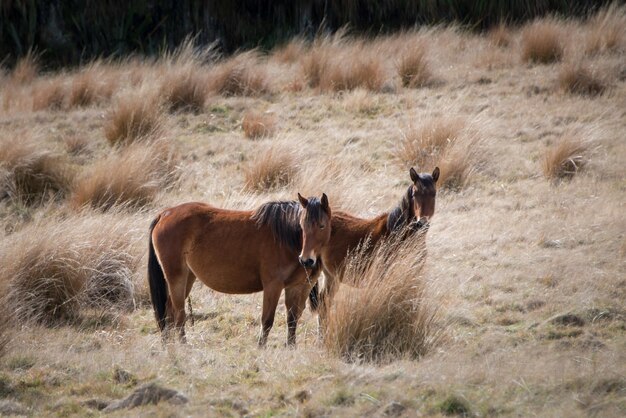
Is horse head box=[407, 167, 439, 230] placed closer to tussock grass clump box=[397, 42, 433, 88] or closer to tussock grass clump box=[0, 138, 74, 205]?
tussock grass clump box=[0, 138, 74, 205]

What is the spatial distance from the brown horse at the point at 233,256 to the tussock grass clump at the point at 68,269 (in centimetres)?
125

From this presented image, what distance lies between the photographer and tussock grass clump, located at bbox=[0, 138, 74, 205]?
1081cm

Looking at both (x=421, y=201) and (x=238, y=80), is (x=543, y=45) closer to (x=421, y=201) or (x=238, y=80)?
(x=238, y=80)

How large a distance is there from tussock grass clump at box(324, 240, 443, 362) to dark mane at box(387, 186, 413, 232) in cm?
70

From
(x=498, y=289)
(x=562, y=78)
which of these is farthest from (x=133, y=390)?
(x=562, y=78)

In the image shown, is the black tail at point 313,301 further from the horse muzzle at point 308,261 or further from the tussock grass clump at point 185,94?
the tussock grass clump at point 185,94

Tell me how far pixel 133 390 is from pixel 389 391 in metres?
1.60

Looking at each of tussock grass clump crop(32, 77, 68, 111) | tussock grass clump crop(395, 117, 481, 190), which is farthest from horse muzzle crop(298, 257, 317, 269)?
tussock grass clump crop(32, 77, 68, 111)

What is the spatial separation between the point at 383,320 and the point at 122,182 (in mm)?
4790

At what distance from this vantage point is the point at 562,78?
40.3 ft

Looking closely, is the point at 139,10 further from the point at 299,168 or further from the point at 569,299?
the point at 569,299

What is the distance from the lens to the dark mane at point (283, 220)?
6652mm

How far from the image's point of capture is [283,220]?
671 centimetres

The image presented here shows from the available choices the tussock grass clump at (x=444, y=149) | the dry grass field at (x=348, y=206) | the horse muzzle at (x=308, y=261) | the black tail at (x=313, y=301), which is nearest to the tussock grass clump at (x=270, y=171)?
the dry grass field at (x=348, y=206)
